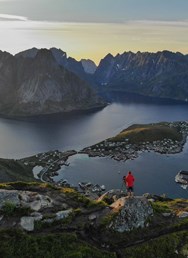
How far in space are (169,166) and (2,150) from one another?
8539 centimetres

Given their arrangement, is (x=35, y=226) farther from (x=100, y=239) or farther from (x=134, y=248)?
(x=134, y=248)

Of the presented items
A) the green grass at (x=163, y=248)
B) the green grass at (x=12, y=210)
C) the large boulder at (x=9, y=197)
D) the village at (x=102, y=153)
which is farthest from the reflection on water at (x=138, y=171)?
the green grass at (x=12, y=210)


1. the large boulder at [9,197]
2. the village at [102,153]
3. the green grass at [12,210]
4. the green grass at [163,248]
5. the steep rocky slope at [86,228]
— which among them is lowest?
the village at [102,153]

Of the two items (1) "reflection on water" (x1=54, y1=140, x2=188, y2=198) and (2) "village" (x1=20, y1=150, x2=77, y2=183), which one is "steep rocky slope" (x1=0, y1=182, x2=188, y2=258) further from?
(2) "village" (x1=20, y1=150, x2=77, y2=183)

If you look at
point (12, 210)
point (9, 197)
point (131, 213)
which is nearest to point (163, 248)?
point (131, 213)

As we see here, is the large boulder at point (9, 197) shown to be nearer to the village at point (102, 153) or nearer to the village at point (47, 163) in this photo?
the village at point (102, 153)

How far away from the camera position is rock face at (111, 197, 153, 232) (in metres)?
29.6

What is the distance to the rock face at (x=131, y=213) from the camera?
29562 millimetres

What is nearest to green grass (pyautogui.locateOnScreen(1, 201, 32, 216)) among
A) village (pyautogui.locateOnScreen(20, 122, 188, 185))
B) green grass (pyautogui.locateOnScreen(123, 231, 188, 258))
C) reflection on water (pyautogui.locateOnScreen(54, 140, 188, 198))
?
green grass (pyautogui.locateOnScreen(123, 231, 188, 258))

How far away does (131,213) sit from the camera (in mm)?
30484

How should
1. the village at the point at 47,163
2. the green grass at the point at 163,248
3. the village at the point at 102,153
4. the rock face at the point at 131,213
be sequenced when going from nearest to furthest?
the green grass at the point at 163,248
the rock face at the point at 131,213
the village at the point at 47,163
the village at the point at 102,153

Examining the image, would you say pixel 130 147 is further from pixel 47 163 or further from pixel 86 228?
pixel 86 228

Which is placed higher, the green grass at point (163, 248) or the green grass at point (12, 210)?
the green grass at point (12, 210)

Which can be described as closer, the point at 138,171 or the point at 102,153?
the point at 138,171
